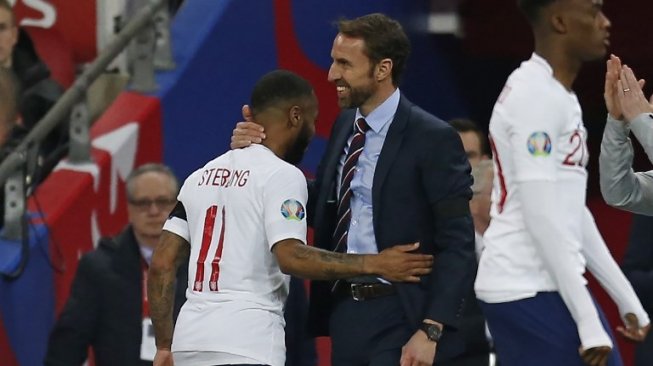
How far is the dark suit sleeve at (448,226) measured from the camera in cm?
572

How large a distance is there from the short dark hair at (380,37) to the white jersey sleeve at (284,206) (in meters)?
0.51

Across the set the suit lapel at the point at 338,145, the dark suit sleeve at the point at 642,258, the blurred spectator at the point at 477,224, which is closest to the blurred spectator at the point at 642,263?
the dark suit sleeve at the point at 642,258

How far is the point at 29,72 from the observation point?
30.1ft

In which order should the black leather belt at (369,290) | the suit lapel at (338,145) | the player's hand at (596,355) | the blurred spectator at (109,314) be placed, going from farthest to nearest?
the blurred spectator at (109,314) < the suit lapel at (338,145) < the black leather belt at (369,290) < the player's hand at (596,355)

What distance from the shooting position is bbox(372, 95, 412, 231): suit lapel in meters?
5.80

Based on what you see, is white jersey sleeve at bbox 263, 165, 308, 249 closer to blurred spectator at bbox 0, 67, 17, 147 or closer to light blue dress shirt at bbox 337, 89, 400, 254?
light blue dress shirt at bbox 337, 89, 400, 254

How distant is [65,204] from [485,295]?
12.9 ft

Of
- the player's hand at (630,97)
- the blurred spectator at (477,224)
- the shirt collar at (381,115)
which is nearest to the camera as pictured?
Answer: the player's hand at (630,97)

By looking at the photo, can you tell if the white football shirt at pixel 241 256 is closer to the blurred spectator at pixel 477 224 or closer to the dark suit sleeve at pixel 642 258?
the blurred spectator at pixel 477 224

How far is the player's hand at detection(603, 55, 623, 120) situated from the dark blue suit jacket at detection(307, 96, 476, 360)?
0.55m

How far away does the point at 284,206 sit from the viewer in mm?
5734

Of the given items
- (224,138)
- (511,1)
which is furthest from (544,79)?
(511,1)

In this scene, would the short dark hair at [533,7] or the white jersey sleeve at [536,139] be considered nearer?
the white jersey sleeve at [536,139]

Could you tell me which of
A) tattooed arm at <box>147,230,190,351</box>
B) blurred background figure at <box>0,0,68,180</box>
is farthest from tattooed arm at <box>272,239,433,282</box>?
blurred background figure at <box>0,0,68,180</box>
